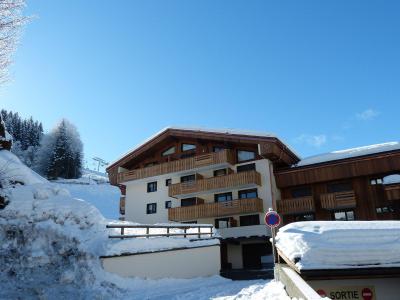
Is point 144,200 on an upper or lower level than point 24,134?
lower

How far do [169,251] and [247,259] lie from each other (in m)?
14.5

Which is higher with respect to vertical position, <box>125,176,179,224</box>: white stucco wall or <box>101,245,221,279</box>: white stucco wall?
<box>125,176,179,224</box>: white stucco wall

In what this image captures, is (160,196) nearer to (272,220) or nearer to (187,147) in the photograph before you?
(187,147)

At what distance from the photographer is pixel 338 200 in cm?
2647

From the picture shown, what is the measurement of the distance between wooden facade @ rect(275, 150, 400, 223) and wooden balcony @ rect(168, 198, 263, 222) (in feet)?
7.37

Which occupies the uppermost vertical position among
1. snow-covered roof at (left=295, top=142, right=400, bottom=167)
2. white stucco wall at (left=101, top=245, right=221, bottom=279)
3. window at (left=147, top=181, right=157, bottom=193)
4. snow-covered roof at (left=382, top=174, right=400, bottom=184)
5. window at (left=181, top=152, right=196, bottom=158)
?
window at (left=181, top=152, right=196, bottom=158)

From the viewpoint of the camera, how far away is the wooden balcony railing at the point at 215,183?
92.0ft

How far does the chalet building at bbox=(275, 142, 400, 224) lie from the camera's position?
84.2 ft

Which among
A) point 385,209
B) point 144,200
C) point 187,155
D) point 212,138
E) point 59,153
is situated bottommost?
point 385,209

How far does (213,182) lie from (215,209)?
7.35 ft

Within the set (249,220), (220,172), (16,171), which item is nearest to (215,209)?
(249,220)

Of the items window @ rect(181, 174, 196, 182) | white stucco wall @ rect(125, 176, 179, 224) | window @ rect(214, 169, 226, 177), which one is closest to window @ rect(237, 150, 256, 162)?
window @ rect(214, 169, 226, 177)

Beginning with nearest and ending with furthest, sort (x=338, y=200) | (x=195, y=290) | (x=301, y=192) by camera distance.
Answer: (x=195, y=290)
(x=338, y=200)
(x=301, y=192)

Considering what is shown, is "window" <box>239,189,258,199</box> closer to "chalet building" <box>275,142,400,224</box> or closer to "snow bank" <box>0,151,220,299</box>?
"chalet building" <box>275,142,400,224</box>
